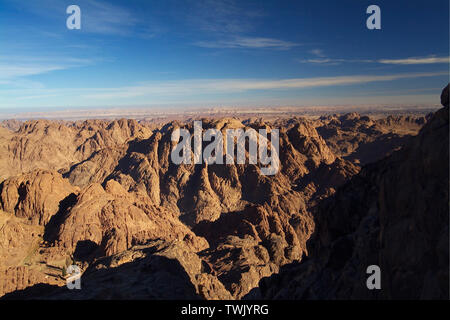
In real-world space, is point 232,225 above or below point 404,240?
below

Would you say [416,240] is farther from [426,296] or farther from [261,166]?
[261,166]

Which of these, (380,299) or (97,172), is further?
(97,172)

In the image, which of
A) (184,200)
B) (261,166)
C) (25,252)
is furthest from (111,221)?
(261,166)

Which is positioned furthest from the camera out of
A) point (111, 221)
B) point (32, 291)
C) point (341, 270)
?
point (111, 221)

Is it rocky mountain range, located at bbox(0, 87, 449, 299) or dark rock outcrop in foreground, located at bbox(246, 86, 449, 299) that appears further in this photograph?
rocky mountain range, located at bbox(0, 87, 449, 299)
